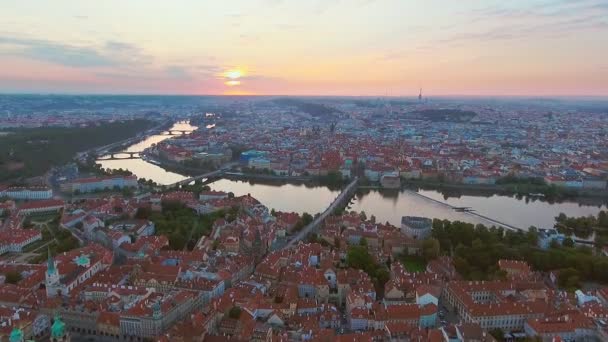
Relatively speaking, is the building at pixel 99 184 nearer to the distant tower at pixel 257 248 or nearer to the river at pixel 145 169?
the river at pixel 145 169

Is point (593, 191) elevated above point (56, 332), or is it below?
below

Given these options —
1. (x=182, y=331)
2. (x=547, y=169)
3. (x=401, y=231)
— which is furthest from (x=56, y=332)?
(x=547, y=169)

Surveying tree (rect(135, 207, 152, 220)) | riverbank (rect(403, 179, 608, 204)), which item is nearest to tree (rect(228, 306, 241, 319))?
tree (rect(135, 207, 152, 220))

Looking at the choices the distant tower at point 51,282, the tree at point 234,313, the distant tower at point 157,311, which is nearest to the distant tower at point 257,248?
the tree at point 234,313

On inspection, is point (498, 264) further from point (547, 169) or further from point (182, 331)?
point (547, 169)

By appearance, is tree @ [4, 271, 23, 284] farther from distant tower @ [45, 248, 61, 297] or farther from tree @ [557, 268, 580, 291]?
tree @ [557, 268, 580, 291]

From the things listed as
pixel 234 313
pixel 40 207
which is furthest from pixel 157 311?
pixel 40 207

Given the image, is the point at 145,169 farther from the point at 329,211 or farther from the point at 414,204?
the point at 414,204
